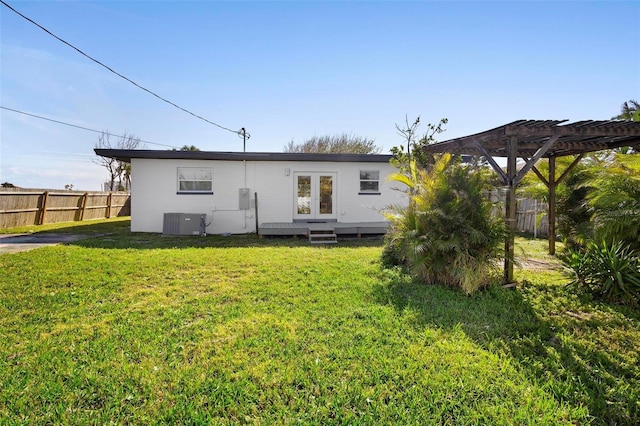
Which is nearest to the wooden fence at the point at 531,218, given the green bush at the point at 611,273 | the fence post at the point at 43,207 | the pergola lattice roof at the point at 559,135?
the pergola lattice roof at the point at 559,135

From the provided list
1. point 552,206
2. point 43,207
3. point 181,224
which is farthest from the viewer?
point 43,207

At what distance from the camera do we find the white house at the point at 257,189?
11.0m

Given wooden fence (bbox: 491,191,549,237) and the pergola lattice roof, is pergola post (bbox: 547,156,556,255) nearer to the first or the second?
the pergola lattice roof

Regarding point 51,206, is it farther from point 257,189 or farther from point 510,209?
point 510,209

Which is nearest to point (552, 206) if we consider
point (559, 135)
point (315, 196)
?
point (559, 135)

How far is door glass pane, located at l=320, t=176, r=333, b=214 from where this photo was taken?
11.6 meters

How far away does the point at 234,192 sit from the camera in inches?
448

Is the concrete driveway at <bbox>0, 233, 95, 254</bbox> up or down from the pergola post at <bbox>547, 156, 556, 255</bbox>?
down

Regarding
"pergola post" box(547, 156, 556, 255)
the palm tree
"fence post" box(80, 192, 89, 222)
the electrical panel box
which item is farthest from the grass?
"fence post" box(80, 192, 89, 222)

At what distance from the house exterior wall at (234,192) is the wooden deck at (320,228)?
605 millimetres

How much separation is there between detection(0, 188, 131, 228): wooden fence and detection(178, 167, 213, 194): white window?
21.9 feet

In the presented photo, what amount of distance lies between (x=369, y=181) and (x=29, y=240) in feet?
35.9

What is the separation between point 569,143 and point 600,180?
5.58ft

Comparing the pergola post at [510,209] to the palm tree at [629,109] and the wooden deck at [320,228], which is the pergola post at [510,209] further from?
the palm tree at [629,109]
